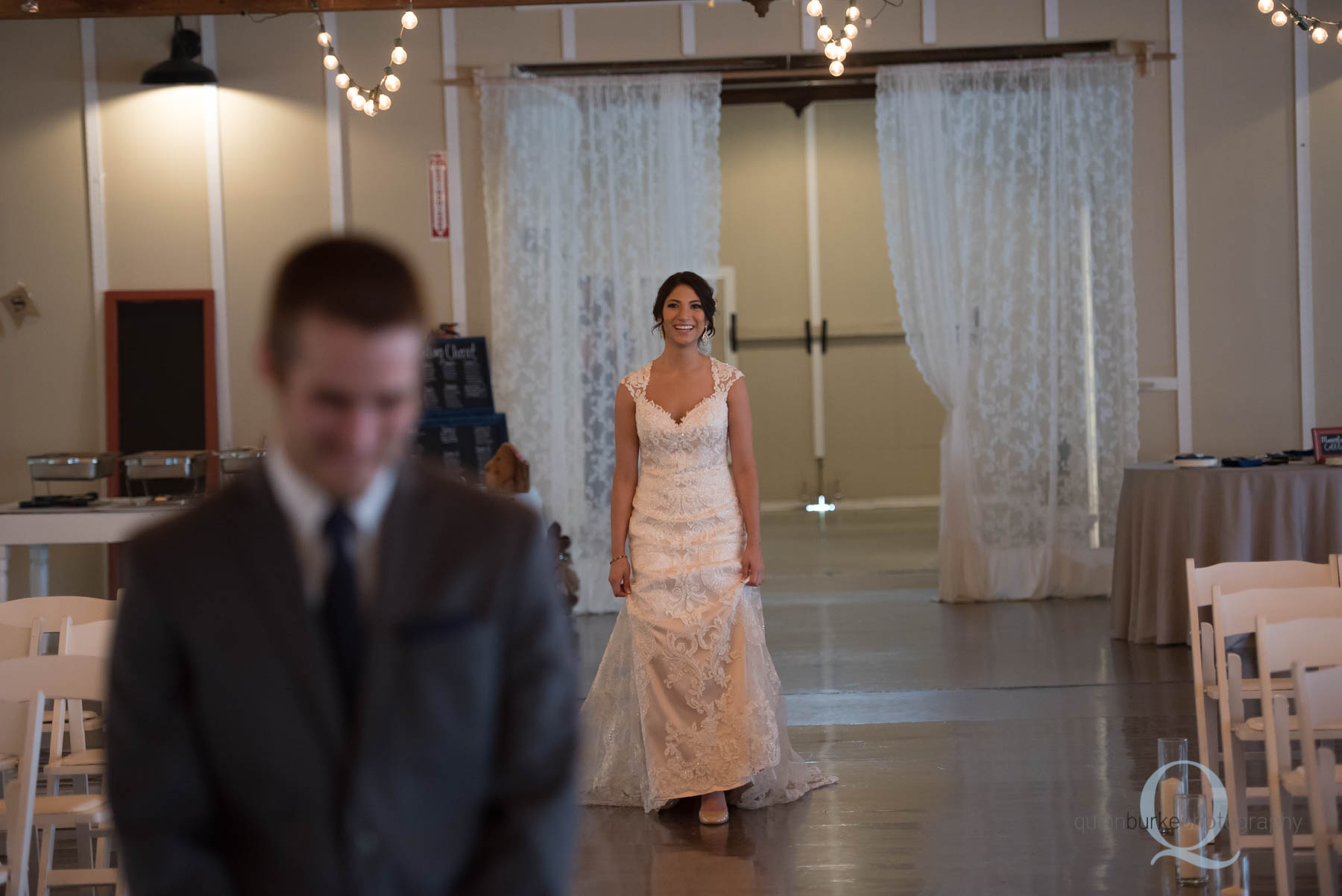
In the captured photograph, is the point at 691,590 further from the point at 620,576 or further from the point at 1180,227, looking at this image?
the point at 1180,227

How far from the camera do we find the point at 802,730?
4.94 metres

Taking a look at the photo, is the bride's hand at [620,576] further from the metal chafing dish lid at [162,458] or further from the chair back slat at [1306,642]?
the metal chafing dish lid at [162,458]

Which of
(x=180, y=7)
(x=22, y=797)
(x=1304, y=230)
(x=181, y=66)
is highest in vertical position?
(x=180, y=7)

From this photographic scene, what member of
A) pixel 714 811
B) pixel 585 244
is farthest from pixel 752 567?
pixel 585 244

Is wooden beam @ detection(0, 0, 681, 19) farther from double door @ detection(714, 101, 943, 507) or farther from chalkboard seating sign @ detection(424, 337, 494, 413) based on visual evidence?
double door @ detection(714, 101, 943, 507)

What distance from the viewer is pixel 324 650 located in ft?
3.66

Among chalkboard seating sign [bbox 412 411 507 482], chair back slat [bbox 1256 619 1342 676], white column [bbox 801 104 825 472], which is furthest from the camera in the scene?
white column [bbox 801 104 825 472]

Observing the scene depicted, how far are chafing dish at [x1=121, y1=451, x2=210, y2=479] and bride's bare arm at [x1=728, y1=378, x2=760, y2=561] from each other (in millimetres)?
3732

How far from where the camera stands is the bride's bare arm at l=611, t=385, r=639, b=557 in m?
4.10

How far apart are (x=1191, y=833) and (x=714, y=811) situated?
1390 millimetres

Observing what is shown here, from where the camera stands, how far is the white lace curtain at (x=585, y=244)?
7668 mm

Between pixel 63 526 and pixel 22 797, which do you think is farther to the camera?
pixel 63 526

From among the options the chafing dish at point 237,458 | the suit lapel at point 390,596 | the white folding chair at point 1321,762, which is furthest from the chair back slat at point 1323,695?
the chafing dish at point 237,458

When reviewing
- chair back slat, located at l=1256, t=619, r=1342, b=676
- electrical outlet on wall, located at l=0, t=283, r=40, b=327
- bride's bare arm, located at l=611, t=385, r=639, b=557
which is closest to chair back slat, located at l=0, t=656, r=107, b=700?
bride's bare arm, located at l=611, t=385, r=639, b=557
